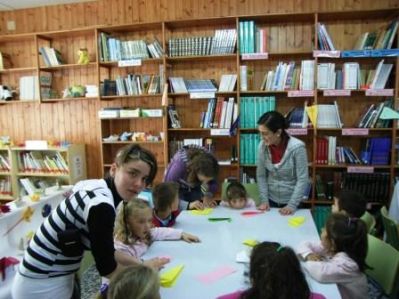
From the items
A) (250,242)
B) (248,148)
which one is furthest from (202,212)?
(248,148)

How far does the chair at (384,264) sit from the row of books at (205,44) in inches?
99.8

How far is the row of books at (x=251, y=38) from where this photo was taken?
364 cm

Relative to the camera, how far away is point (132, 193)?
4.24 feet

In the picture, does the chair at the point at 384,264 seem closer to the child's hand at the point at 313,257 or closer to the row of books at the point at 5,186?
the child's hand at the point at 313,257

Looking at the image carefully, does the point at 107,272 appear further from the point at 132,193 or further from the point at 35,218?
the point at 35,218

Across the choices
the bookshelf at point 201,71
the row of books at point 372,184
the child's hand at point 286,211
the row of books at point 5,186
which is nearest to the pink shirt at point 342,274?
the child's hand at point 286,211

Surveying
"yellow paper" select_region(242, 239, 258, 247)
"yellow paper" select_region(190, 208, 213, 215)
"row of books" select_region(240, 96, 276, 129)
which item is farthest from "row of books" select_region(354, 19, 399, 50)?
"yellow paper" select_region(242, 239, 258, 247)

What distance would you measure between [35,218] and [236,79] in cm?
243

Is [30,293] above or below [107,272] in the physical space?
below

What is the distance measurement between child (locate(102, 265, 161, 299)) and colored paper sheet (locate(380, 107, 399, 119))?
Result: 3163 millimetres

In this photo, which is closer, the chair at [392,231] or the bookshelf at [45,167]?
the chair at [392,231]

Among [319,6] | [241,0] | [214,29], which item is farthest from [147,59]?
[319,6]

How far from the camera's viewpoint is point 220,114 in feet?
12.5

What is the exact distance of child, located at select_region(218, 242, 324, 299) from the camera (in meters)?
1.12
